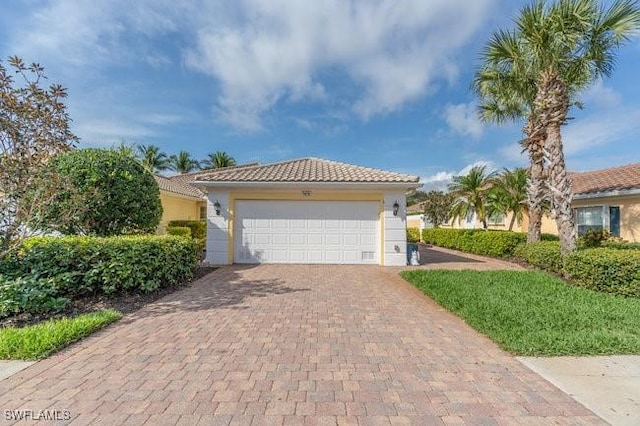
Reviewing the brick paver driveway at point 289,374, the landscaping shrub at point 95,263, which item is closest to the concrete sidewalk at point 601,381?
the brick paver driveway at point 289,374

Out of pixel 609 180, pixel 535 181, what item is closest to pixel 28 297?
pixel 535 181

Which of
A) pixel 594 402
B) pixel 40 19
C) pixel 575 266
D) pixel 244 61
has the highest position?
pixel 244 61

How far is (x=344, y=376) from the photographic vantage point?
143 inches

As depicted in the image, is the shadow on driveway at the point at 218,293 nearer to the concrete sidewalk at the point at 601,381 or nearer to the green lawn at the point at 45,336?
the green lawn at the point at 45,336

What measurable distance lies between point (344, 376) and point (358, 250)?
8862mm

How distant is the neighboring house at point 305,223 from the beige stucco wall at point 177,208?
6.63m

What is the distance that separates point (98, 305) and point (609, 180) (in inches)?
757

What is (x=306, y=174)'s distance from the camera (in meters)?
12.7

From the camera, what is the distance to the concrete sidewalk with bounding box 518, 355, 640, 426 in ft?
9.81

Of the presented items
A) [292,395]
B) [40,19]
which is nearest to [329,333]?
[292,395]

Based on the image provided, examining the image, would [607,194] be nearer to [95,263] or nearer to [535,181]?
[535,181]

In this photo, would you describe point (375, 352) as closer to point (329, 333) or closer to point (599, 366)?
point (329, 333)

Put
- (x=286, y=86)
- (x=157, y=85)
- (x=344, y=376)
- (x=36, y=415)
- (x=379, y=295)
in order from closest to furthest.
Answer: (x=36, y=415), (x=344, y=376), (x=379, y=295), (x=157, y=85), (x=286, y=86)

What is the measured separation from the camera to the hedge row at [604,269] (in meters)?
7.12
